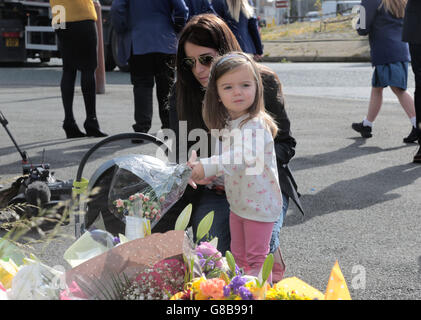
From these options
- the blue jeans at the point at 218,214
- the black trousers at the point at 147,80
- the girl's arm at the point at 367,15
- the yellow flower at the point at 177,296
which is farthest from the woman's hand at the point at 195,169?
the girl's arm at the point at 367,15

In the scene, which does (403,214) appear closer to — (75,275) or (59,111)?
(75,275)

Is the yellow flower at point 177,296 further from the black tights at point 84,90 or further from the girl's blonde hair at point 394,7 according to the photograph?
the girl's blonde hair at point 394,7

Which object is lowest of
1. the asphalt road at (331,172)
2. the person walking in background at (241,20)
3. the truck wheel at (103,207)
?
the asphalt road at (331,172)

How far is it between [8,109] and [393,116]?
206 inches

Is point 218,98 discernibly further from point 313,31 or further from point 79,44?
point 313,31

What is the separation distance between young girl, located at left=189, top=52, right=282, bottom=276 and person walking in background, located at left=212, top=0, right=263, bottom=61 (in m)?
3.10

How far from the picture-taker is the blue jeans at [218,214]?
2.87m

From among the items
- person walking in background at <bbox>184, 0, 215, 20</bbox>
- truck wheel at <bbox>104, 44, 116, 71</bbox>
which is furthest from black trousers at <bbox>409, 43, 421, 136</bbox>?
truck wheel at <bbox>104, 44, 116, 71</bbox>

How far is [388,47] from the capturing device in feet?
20.5

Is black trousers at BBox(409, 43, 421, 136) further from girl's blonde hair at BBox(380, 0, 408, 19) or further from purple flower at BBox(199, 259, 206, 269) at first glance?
purple flower at BBox(199, 259, 206, 269)

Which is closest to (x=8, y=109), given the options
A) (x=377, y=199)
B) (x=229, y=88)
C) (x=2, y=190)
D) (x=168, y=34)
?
(x=168, y=34)

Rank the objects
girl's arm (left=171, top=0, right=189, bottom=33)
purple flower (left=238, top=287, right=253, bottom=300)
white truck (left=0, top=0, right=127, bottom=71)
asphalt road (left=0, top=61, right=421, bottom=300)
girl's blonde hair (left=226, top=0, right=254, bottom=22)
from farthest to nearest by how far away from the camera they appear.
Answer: white truck (left=0, top=0, right=127, bottom=71) → girl's arm (left=171, top=0, right=189, bottom=33) → girl's blonde hair (left=226, top=0, right=254, bottom=22) → asphalt road (left=0, top=61, right=421, bottom=300) → purple flower (left=238, top=287, right=253, bottom=300)

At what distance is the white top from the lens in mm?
2234

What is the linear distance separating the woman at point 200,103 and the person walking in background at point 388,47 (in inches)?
142
